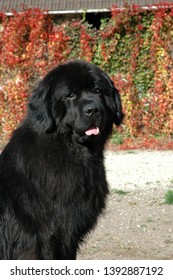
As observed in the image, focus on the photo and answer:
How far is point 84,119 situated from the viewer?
4.18 m

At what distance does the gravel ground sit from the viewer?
597cm

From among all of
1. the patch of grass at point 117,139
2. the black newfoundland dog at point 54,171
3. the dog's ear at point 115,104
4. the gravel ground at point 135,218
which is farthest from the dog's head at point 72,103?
the patch of grass at point 117,139

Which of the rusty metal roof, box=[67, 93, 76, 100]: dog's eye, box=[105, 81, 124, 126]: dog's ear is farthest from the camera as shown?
the rusty metal roof

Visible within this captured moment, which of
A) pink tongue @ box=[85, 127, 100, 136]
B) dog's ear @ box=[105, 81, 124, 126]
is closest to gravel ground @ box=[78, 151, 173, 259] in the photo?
dog's ear @ box=[105, 81, 124, 126]

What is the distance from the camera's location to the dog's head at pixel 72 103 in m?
4.19

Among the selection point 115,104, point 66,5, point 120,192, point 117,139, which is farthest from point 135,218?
point 66,5

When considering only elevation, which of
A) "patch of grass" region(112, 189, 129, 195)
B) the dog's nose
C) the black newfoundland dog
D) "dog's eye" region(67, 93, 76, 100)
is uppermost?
"dog's eye" region(67, 93, 76, 100)

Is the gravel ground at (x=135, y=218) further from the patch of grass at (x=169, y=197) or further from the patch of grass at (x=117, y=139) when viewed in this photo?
the patch of grass at (x=117, y=139)

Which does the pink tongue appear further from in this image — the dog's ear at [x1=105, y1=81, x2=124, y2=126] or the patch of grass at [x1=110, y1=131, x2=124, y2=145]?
Result: the patch of grass at [x1=110, y1=131, x2=124, y2=145]

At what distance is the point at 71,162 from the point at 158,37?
911 cm

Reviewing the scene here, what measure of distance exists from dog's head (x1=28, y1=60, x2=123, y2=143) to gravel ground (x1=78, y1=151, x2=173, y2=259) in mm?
1550

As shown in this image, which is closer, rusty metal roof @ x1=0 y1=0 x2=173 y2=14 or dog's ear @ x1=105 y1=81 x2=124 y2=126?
dog's ear @ x1=105 y1=81 x2=124 y2=126

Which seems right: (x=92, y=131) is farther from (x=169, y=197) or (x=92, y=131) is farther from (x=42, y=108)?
(x=169, y=197)

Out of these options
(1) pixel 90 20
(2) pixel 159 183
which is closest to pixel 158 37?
(1) pixel 90 20
